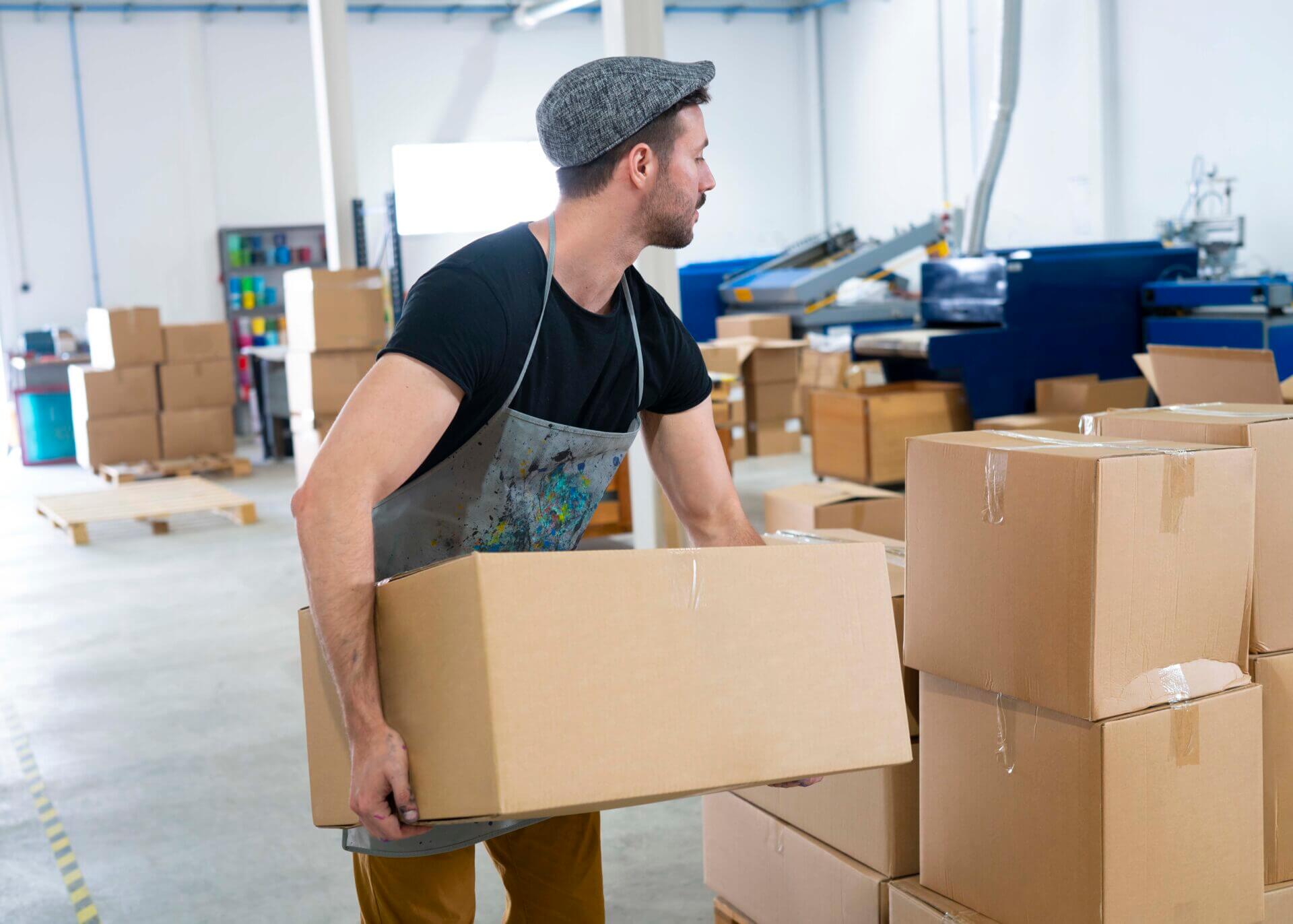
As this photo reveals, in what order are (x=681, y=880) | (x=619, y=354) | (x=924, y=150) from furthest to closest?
1. (x=924, y=150)
2. (x=681, y=880)
3. (x=619, y=354)

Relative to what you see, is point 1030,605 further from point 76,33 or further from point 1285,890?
point 76,33

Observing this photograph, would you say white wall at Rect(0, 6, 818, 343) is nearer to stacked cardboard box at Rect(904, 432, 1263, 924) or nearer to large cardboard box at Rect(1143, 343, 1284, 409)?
large cardboard box at Rect(1143, 343, 1284, 409)

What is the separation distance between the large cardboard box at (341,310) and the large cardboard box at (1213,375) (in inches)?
172

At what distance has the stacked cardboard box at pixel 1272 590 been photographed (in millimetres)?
1613

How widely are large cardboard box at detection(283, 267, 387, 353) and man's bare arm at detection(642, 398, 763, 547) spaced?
16.3 feet

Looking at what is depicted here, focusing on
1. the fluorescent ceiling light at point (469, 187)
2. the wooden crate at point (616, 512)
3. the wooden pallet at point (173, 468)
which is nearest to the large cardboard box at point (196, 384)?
the wooden pallet at point (173, 468)

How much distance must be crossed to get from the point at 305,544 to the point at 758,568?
1.45 feet

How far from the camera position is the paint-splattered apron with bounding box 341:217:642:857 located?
137 cm

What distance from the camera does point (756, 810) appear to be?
6.82ft

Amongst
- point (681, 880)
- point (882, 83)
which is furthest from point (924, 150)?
point (681, 880)

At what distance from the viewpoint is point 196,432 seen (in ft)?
27.1

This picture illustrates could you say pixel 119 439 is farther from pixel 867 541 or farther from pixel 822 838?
pixel 867 541

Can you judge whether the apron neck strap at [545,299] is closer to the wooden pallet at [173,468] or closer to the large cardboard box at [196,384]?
the wooden pallet at [173,468]

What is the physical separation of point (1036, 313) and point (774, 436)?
8.83 ft
